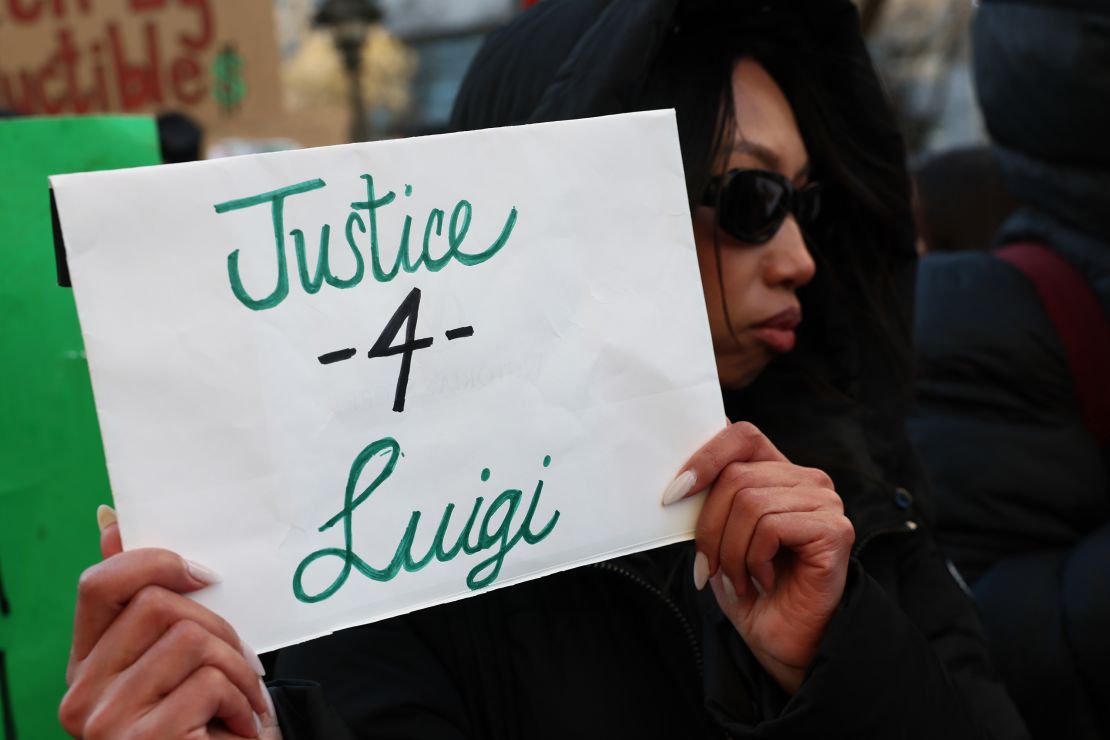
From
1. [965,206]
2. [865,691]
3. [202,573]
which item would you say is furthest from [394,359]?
[965,206]

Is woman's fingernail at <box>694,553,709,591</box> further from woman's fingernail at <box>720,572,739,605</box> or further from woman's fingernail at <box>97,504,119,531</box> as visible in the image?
woman's fingernail at <box>97,504,119,531</box>

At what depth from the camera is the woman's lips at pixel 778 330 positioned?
1.38m

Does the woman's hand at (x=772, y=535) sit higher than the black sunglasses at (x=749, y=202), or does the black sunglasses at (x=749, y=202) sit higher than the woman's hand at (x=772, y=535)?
the black sunglasses at (x=749, y=202)

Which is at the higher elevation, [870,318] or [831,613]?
[870,318]

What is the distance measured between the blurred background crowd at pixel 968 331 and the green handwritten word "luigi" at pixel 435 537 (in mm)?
612

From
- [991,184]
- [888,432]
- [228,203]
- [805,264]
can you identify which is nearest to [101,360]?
[228,203]

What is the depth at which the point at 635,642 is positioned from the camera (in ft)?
4.01

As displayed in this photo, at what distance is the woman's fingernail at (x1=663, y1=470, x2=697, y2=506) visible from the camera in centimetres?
102

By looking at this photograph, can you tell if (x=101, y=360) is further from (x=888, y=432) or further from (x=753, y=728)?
(x=888, y=432)

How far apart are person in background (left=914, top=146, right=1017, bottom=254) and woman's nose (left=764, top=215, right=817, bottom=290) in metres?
1.50

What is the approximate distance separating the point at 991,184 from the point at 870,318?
1.30 metres

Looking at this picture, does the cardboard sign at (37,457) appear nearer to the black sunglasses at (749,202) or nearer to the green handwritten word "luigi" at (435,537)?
the green handwritten word "luigi" at (435,537)

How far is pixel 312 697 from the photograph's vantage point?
0.96 metres

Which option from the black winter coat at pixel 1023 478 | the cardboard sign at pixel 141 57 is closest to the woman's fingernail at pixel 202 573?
the black winter coat at pixel 1023 478
